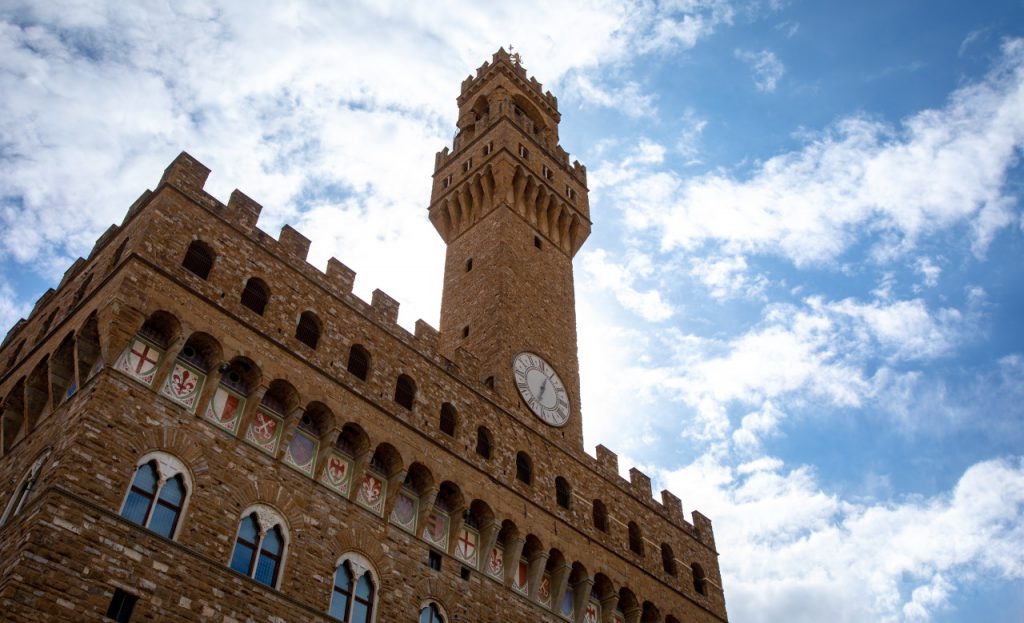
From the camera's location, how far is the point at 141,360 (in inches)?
669

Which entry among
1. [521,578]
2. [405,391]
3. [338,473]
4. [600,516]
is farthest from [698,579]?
[338,473]

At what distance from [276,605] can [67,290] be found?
30.5ft

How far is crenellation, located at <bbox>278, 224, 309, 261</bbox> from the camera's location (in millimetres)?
21172

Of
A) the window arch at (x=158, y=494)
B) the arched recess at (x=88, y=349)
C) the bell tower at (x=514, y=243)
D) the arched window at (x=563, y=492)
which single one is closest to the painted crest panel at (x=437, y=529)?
the arched window at (x=563, y=492)

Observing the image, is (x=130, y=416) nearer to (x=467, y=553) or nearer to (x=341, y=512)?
(x=341, y=512)

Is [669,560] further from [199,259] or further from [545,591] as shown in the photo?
[199,259]

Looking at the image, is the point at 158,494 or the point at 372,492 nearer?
the point at 158,494

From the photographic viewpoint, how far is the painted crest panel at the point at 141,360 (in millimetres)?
16672

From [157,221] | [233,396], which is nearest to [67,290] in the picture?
[157,221]

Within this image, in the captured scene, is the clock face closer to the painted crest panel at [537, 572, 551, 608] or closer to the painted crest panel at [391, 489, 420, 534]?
the painted crest panel at [537, 572, 551, 608]

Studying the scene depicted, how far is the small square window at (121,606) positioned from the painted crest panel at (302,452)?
4.43 m

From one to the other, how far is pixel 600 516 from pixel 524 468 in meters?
2.89

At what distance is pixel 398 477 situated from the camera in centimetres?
1969

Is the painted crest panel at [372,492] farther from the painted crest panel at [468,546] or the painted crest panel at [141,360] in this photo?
the painted crest panel at [141,360]
